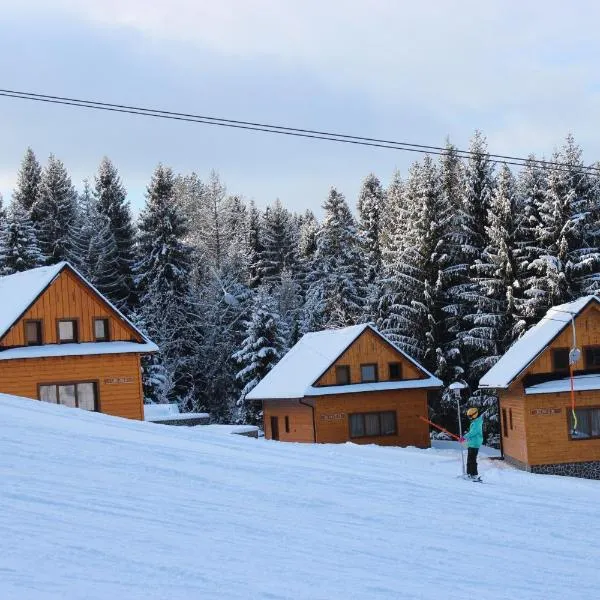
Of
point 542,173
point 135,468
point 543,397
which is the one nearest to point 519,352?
point 543,397

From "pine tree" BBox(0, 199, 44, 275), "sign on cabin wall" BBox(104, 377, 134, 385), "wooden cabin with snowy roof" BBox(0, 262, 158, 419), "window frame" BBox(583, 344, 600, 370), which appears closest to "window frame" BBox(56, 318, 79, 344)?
"wooden cabin with snowy roof" BBox(0, 262, 158, 419)

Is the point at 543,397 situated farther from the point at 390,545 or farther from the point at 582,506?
the point at 390,545

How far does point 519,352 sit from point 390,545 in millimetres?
27799

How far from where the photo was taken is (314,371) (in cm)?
3956

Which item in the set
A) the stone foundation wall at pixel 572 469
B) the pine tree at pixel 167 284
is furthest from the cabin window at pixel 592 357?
the pine tree at pixel 167 284

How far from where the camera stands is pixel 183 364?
178 ft

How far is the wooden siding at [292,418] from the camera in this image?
39.3 m

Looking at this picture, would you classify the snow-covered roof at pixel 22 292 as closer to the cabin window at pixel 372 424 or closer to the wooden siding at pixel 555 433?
the cabin window at pixel 372 424

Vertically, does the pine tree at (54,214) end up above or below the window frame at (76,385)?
above

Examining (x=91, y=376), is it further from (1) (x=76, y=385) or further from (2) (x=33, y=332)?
(2) (x=33, y=332)

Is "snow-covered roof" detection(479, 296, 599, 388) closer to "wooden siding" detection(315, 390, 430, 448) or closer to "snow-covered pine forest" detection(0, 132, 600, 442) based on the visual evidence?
"wooden siding" detection(315, 390, 430, 448)

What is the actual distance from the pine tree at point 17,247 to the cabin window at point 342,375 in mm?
22182

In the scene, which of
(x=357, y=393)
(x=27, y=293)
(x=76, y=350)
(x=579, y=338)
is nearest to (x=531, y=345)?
(x=579, y=338)

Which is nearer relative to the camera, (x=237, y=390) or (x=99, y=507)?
(x=99, y=507)
